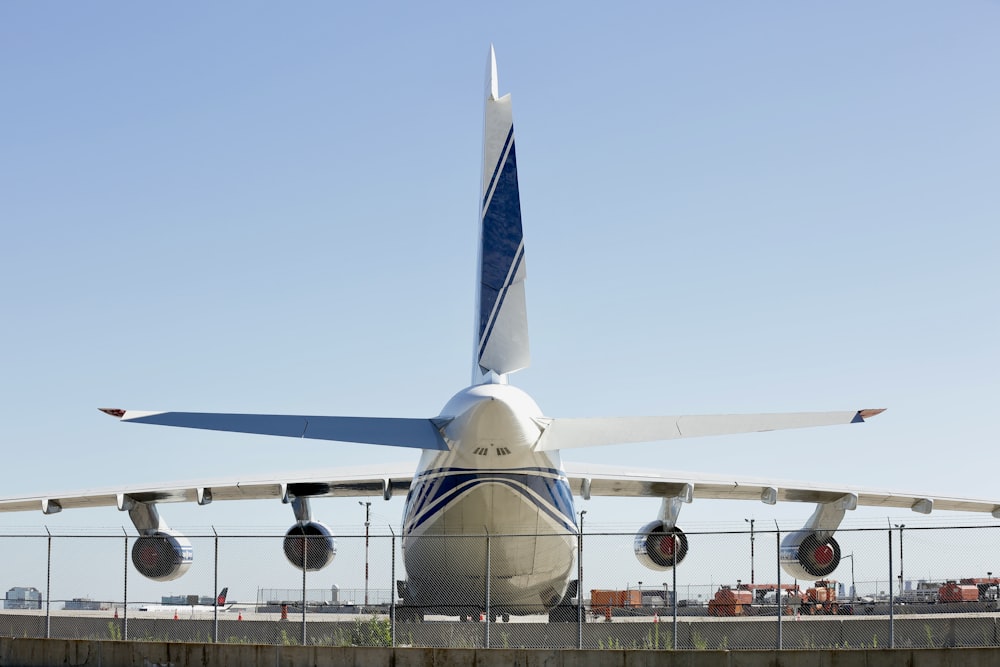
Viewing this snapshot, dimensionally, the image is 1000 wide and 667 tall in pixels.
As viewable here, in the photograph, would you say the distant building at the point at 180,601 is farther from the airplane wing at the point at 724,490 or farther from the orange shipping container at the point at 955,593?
the orange shipping container at the point at 955,593

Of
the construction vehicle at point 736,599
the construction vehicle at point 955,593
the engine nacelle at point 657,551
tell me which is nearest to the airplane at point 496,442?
the construction vehicle at point 736,599

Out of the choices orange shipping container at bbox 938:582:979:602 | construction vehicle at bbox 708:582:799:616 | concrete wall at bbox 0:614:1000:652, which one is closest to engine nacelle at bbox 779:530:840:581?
construction vehicle at bbox 708:582:799:616

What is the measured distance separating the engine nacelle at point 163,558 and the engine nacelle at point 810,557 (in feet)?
43.1

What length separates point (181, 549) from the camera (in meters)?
26.8

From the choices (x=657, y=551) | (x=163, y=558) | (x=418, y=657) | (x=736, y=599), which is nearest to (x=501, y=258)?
(x=418, y=657)

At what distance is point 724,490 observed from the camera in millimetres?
29312

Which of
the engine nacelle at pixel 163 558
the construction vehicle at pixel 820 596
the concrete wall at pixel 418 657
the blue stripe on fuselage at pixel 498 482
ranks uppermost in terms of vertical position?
the blue stripe on fuselage at pixel 498 482

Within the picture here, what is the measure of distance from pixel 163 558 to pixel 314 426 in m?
12.3

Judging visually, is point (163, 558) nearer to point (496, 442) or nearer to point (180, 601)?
point (180, 601)

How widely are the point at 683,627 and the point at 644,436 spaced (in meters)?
3.37

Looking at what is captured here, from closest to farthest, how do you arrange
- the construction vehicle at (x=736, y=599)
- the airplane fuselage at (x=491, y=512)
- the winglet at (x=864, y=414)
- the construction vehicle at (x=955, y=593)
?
the winglet at (x=864, y=414) → the airplane fuselage at (x=491, y=512) → the construction vehicle at (x=736, y=599) → the construction vehicle at (x=955, y=593)

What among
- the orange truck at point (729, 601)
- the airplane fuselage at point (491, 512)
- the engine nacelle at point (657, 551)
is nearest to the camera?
the airplane fuselage at point (491, 512)

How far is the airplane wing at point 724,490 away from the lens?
1070 inches

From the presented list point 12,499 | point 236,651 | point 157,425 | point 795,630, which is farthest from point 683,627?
point 12,499
